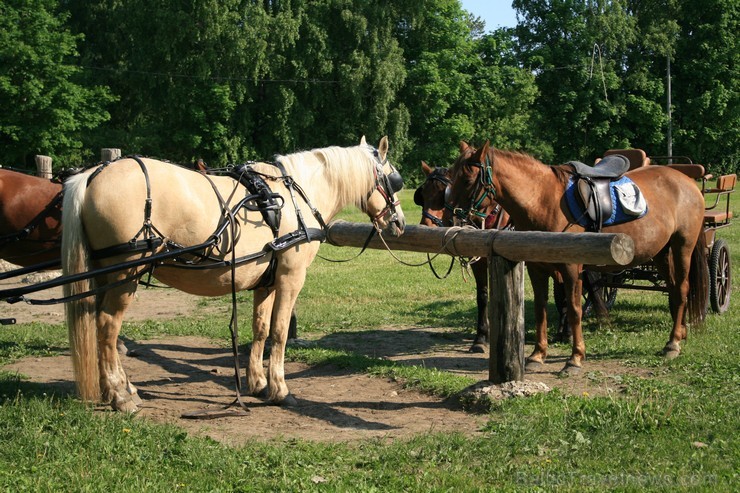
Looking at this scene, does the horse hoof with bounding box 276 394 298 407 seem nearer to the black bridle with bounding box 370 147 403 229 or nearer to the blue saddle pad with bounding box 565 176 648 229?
the black bridle with bounding box 370 147 403 229

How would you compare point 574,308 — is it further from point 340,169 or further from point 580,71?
point 580,71

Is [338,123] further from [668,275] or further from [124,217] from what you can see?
[124,217]

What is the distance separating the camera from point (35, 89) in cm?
3097

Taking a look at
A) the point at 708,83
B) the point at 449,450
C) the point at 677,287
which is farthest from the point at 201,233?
the point at 708,83

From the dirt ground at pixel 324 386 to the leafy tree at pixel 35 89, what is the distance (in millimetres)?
25476

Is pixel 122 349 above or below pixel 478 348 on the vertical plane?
above

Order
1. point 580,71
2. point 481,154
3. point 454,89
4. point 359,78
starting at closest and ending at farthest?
point 481,154 → point 359,78 → point 454,89 → point 580,71

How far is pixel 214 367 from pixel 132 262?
295cm

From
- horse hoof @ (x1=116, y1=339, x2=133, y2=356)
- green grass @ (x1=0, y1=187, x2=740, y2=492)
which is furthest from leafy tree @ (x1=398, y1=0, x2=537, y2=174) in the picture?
green grass @ (x1=0, y1=187, x2=740, y2=492)

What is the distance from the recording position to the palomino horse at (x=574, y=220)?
7.60 meters

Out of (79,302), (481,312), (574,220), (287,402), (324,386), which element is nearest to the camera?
(79,302)

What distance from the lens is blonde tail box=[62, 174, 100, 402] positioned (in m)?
5.43

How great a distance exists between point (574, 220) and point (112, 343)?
4639 mm

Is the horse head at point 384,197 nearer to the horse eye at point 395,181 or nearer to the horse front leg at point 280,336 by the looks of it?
the horse eye at point 395,181
